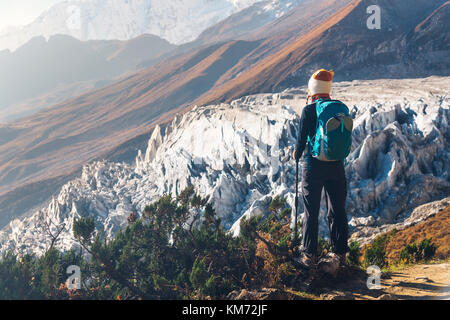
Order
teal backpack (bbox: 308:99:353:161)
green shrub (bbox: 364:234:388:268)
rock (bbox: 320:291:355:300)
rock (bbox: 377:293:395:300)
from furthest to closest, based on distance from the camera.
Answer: green shrub (bbox: 364:234:388:268)
rock (bbox: 320:291:355:300)
teal backpack (bbox: 308:99:353:161)
rock (bbox: 377:293:395:300)

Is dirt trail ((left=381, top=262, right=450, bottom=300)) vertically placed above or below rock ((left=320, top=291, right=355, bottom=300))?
above

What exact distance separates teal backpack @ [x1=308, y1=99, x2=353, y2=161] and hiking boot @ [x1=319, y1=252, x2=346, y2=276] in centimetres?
182

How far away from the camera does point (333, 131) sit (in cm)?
486

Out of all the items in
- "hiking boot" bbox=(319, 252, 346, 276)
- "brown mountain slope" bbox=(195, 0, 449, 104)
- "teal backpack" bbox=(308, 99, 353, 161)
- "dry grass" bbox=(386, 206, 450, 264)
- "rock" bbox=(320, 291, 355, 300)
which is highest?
"brown mountain slope" bbox=(195, 0, 449, 104)

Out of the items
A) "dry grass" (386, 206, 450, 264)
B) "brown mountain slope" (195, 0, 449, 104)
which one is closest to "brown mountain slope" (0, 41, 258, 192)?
"brown mountain slope" (195, 0, 449, 104)

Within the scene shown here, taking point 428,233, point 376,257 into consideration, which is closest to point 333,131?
point 376,257

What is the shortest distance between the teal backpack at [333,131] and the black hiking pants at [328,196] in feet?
0.94

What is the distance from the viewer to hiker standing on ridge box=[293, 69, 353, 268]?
16.1ft

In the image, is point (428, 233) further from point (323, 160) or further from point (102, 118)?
point (102, 118)

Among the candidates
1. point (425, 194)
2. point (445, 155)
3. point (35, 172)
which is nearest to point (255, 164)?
point (425, 194)

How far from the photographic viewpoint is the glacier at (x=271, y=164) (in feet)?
59.2

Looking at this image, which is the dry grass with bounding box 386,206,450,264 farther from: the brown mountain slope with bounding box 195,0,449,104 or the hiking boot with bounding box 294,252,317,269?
the brown mountain slope with bounding box 195,0,449,104

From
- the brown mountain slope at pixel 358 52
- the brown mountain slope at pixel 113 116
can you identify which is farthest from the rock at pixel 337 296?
the brown mountain slope at pixel 358 52

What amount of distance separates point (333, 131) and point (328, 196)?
47.1 inches
